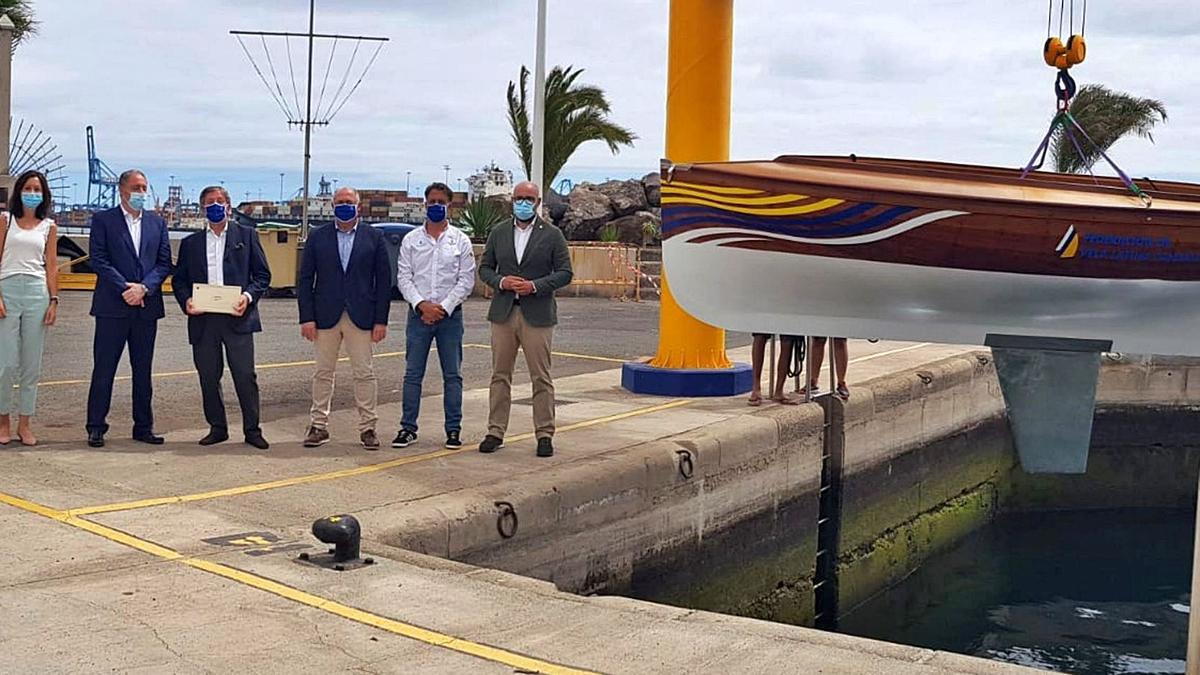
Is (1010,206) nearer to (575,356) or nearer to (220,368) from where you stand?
(220,368)

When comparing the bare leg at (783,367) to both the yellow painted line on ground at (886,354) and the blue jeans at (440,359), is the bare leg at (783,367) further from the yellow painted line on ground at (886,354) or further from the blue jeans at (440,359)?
the blue jeans at (440,359)

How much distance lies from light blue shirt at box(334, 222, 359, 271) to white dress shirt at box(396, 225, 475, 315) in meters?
0.33

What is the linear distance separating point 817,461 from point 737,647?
20.6 feet

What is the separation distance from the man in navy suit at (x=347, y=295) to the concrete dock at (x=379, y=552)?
0.47 meters

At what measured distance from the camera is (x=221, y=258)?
8312 mm

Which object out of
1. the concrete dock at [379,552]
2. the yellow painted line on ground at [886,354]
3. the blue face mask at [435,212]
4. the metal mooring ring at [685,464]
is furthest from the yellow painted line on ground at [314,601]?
the yellow painted line on ground at [886,354]

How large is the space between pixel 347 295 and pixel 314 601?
334cm

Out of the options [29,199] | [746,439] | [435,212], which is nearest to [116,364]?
[29,199]

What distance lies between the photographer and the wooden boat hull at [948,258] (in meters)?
6.88

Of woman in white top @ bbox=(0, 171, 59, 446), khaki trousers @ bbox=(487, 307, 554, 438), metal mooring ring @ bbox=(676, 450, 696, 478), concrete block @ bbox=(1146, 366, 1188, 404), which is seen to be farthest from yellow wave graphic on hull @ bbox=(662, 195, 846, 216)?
concrete block @ bbox=(1146, 366, 1188, 404)

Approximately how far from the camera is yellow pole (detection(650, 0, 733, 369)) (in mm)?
11016

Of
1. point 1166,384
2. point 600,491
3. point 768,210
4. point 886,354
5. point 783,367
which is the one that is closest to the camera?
point 768,210

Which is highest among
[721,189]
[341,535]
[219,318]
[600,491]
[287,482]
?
[721,189]

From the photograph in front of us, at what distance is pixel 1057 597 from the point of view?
1334 centimetres
